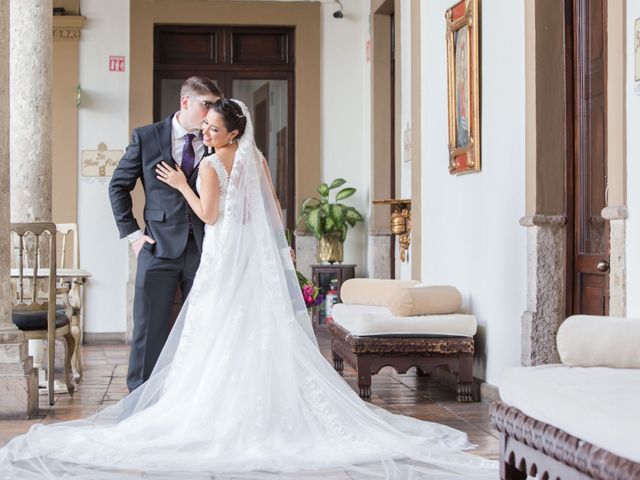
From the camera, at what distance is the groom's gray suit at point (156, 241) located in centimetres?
529

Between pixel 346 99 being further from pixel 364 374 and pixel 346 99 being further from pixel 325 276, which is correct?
pixel 364 374

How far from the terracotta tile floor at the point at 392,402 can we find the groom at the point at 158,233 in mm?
765

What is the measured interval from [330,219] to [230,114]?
560 cm

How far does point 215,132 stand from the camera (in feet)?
16.7

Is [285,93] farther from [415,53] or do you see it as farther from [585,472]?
[585,472]

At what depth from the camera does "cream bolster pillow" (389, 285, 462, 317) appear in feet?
21.0

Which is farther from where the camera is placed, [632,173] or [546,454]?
[632,173]

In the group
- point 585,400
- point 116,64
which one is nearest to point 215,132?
point 585,400

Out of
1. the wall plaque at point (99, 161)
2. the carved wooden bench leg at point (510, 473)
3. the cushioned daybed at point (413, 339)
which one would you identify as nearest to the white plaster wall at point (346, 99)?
the wall plaque at point (99, 161)

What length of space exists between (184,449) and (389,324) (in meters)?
2.10

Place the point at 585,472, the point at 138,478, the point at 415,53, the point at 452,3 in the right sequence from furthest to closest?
1. the point at 415,53
2. the point at 452,3
3. the point at 138,478
4. the point at 585,472

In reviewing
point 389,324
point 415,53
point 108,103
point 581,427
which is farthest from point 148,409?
point 108,103

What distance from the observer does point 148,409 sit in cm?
488

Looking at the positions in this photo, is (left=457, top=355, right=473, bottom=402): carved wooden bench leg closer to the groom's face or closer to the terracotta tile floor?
the terracotta tile floor
